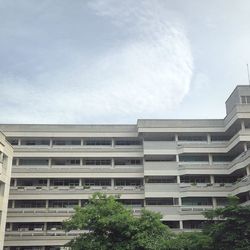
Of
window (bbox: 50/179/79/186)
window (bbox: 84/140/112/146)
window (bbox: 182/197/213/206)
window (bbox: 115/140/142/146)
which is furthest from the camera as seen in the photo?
window (bbox: 115/140/142/146)

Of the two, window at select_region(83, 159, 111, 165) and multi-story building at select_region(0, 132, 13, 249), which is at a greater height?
window at select_region(83, 159, 111, 165)

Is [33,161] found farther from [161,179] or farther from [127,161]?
[161,179]

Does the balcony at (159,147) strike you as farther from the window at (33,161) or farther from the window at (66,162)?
the window at (33,161)

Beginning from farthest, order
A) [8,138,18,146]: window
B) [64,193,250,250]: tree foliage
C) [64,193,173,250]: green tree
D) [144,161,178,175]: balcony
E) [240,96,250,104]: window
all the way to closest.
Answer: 1. [8,138,18,146]: window
2. [144,161,178,175]: balcony
3. [240,96,250,104]: window
4. [64,193,173,250]: green tree
5. [64,193,250,250]: tree foliage

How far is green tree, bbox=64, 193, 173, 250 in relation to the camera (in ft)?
89.5

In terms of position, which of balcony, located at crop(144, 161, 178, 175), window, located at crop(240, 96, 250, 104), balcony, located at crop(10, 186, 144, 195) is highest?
window, located at crop(240, 96, 250, 104)

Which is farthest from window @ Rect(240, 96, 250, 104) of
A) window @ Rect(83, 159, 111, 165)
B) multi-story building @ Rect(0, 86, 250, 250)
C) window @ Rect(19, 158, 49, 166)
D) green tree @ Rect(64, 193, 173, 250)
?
window @ Rect(19, 158, 49, 166)

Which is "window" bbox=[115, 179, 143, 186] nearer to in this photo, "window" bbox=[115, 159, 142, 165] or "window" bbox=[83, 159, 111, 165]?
"window" bbox=[115, 159, 142, 165]

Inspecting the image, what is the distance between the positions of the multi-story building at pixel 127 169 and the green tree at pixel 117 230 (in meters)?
14.3

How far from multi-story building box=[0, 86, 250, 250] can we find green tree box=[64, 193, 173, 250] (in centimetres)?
1430

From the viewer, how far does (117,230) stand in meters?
28.2

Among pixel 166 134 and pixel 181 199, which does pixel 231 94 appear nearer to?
pixel 166 134

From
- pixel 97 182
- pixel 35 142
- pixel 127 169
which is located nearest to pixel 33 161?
pixel 35 142

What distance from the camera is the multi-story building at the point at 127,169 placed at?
43.2 meters
